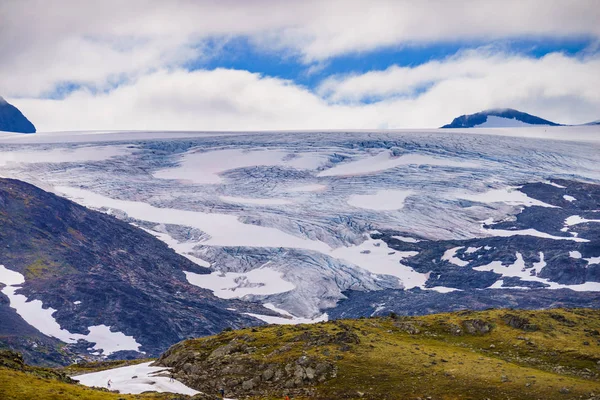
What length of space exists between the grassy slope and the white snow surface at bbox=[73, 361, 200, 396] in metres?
6.70

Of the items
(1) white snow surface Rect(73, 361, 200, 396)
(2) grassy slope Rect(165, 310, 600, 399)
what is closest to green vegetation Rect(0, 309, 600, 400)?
(2) grassy slope Rect(165, 310, 600, 399)

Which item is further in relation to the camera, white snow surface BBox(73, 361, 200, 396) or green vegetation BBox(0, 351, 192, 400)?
white snow surface BBox(73, 361, 200, 396)

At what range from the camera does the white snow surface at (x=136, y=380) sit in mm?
→ 81000

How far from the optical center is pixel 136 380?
83875mm

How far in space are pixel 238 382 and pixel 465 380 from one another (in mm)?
24202

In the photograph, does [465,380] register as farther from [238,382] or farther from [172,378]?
[172,378]

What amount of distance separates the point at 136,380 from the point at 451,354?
35408mm

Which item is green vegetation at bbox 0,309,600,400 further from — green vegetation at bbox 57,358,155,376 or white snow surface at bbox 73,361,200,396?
white snow surface at bbox 73,361,200,396

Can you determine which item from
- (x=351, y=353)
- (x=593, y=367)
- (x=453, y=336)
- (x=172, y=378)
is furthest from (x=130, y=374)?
(x=593, y=367)

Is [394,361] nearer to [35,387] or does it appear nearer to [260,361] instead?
[260,361]

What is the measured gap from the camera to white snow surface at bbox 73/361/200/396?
8100cm

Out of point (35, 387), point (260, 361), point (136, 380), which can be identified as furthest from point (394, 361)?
point (35, 387)

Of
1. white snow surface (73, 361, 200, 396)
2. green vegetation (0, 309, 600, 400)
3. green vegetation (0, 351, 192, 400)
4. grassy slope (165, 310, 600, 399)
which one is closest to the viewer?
green vegetation (0, 351, 192, 400)

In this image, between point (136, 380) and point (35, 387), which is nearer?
point (35, 387)
